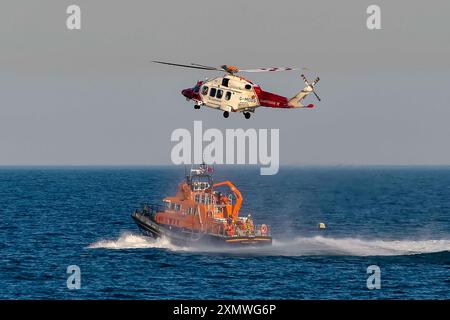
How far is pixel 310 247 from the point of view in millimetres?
86250

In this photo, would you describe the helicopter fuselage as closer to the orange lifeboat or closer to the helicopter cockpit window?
the helicopter cockpit window

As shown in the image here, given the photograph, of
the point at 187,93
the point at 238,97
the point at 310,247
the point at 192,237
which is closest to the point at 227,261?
the point at 192,237

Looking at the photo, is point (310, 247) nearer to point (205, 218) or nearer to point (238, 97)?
point (205, 218)

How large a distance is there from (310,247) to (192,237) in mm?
13564

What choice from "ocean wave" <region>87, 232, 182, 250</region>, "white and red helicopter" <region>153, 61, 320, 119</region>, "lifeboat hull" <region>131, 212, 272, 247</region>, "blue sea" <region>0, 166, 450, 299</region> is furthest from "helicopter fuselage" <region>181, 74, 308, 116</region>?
"ocean wave" <region>87, 232, 182, 250</region>

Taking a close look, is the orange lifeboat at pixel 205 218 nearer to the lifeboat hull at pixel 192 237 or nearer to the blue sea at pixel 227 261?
the lifeboat hull at pixel 192 237

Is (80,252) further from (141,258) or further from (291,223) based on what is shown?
(291,223)

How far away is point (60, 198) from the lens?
17650 cm

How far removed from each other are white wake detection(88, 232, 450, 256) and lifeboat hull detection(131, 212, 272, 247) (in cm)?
69

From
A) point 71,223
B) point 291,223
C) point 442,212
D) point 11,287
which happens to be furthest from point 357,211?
point 11,287

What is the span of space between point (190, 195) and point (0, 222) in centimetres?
4489

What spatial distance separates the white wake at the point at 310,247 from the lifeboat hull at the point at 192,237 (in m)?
0.69
